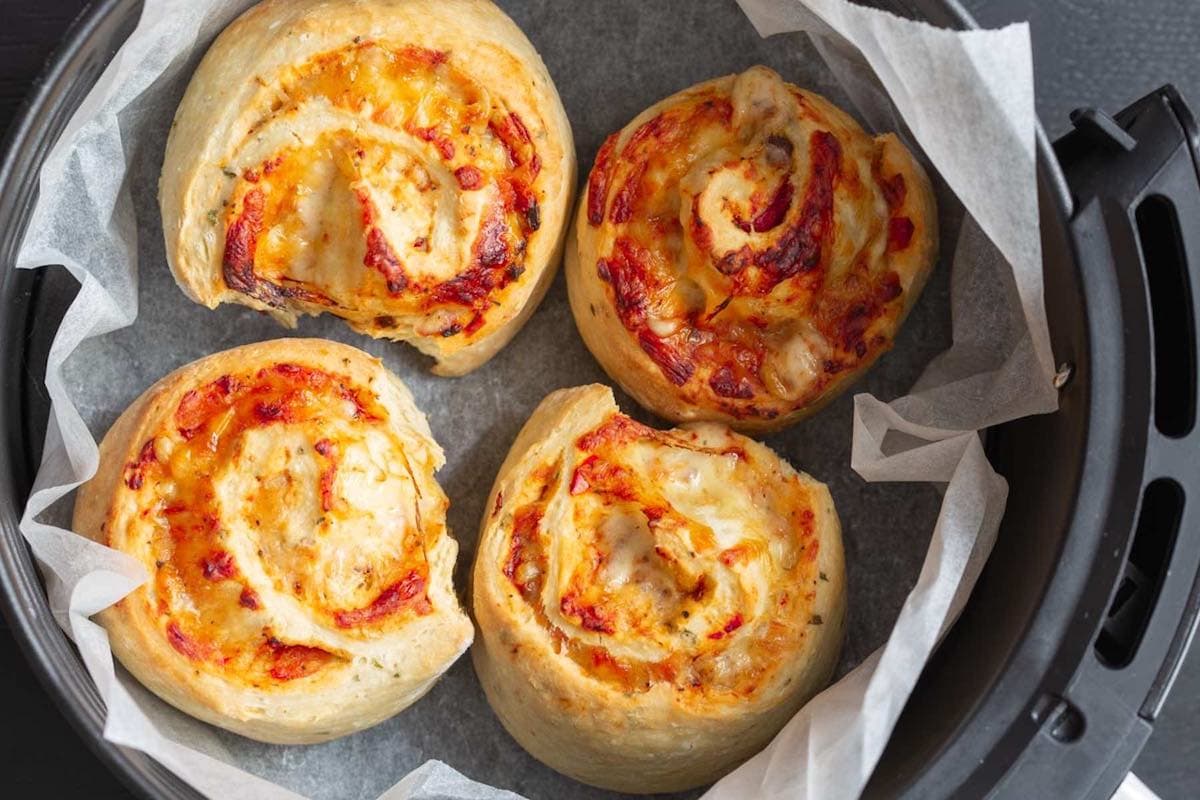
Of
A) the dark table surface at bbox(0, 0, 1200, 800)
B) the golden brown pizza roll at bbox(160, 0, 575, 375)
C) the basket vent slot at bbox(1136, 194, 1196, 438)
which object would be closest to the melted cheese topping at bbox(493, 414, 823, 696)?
the golden brown pizza roll at bbox(160, 0, 575, 375)

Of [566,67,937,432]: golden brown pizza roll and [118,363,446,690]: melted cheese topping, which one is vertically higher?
[566,67,937,432]: golden brown pizza roll

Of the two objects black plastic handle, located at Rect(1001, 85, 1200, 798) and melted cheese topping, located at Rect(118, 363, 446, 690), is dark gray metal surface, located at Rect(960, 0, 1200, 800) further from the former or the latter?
melted cheese topping, located at Rect(118, 363, 446, 690)

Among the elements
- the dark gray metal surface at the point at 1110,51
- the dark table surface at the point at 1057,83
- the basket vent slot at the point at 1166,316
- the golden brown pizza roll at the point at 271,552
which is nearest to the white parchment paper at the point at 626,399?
the golden brown pizza roll at the point at 271,552

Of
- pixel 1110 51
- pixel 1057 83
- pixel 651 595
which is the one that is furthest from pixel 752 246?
pixel 1110 51

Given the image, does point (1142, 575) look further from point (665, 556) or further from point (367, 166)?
point (367, 166)

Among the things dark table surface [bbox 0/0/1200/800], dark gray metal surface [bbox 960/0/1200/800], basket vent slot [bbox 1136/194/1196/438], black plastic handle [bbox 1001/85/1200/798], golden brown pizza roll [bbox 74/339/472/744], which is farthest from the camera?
dark gray metal surface [bbox 960/0/1200/800]

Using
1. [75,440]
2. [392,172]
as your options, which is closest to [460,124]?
[392,172]

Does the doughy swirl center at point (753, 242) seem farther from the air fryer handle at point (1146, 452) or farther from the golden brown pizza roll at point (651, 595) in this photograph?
the air fryer handle at point (1146, 452)
